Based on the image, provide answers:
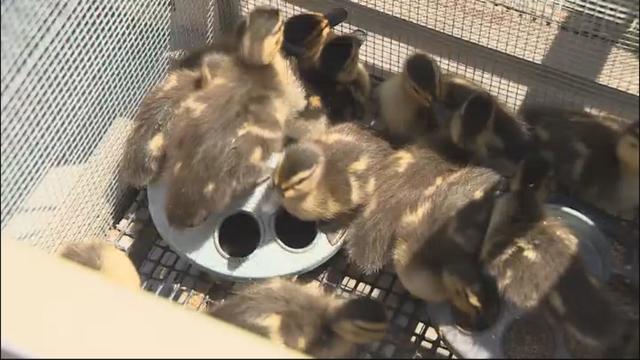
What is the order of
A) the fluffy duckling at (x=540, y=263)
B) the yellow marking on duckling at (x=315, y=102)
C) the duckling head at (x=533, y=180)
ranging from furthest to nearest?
1. the yellow marking on duckling at (x=315, y=102)
2. the duckling head at (x=533, y=180)
3. the fluffy duckling at (x=540, y=263)

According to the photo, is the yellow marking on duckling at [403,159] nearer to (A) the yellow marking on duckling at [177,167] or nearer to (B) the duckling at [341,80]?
(B) the duckling at [341,80]

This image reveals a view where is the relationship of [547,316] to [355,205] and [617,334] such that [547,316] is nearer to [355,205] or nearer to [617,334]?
[617,334]

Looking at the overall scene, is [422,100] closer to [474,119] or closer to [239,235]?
[474,119]

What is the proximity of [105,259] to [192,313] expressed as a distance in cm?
54

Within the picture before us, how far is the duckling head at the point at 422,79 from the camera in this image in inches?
82.1

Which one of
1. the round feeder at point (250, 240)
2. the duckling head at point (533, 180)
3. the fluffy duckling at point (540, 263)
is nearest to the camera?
the fluffy duckling at point (540, 263)

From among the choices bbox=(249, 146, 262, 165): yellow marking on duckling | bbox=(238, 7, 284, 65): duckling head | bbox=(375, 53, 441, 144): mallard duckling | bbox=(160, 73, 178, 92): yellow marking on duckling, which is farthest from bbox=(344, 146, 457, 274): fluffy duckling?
bbox=(160, 73, 178, 92): yellow marking on duckling

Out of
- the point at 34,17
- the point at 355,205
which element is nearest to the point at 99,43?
the point at 34,17

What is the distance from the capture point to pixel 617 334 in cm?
172

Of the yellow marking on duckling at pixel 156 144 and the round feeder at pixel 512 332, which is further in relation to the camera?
the yellow marking on duckling at pixel 156 144

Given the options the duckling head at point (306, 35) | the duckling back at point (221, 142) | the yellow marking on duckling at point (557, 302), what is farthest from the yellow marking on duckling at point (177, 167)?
the yellow marking on duckling at point (557, 302)

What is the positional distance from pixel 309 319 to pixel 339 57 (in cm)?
57

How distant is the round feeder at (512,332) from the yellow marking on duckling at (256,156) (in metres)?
0.42

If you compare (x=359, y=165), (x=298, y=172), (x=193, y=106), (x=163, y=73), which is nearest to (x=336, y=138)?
(x=359, y=165)
